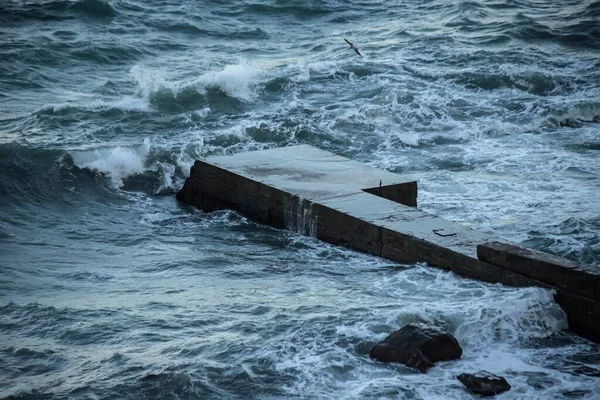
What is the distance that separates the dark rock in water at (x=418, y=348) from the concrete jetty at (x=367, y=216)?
A: 152 centimetres

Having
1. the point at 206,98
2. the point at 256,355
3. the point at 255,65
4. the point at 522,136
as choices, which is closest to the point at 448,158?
the point at 522,136

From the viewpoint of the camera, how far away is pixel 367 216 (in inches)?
479

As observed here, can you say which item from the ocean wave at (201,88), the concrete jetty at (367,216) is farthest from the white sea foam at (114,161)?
the ocean wave at (201,88)

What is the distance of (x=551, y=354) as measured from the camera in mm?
9344

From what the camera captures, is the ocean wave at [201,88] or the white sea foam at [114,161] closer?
the white sea foam at [114,161]

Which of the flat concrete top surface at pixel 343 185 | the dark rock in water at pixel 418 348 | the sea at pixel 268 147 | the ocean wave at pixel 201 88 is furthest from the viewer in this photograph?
the ocean wave at pixel 201 88

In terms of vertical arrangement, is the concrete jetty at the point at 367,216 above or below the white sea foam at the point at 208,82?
below

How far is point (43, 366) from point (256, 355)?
190 centimetres

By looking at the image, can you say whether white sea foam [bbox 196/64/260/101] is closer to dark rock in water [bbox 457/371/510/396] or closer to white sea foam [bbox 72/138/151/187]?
white sea foam [bbox 72/138/151/187]

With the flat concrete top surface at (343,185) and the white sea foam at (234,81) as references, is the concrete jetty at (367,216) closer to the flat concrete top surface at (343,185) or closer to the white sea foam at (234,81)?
the flat concrete top surface at (343,185)

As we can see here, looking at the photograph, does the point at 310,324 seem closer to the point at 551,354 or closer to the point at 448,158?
the point at 551,354

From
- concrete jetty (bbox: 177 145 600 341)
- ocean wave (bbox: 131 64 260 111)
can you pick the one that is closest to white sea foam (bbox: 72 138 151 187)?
concrete jetty (bbox: 177 145 600 341)

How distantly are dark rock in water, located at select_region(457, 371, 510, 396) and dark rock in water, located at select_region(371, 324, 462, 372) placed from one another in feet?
1.42

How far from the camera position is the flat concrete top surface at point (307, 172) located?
13258 millimetres
